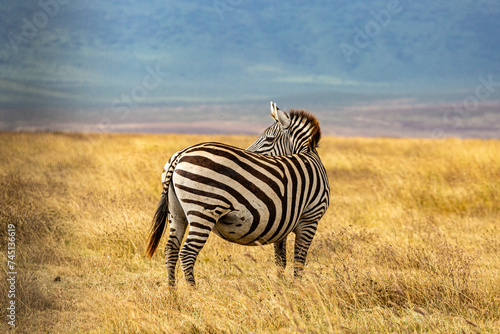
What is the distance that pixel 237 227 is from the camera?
16.7 feet

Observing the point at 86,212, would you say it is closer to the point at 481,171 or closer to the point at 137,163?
the point at 137,163

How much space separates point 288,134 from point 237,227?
2304mm

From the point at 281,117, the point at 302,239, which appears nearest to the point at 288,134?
the point at 281,117

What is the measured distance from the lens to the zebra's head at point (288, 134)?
676 cm

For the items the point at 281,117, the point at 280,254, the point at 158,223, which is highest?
the point at 281,117

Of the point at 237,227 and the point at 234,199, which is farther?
the point at 237,227

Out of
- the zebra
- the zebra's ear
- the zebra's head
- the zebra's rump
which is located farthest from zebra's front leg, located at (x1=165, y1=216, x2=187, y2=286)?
the zebra's ear

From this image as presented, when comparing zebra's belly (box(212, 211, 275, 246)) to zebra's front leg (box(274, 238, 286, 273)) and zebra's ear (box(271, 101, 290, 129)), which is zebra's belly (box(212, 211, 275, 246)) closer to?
zebra's front leg (box(274, 238, 286, 273))

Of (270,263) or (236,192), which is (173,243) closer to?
(236,192)

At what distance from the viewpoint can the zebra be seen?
489 cm

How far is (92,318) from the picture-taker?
16.6 feet

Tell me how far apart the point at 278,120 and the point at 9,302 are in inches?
168

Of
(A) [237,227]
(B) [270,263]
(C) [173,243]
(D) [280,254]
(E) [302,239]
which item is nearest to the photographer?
(A) [237,227]

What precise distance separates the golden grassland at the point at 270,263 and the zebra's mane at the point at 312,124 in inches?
62.4
